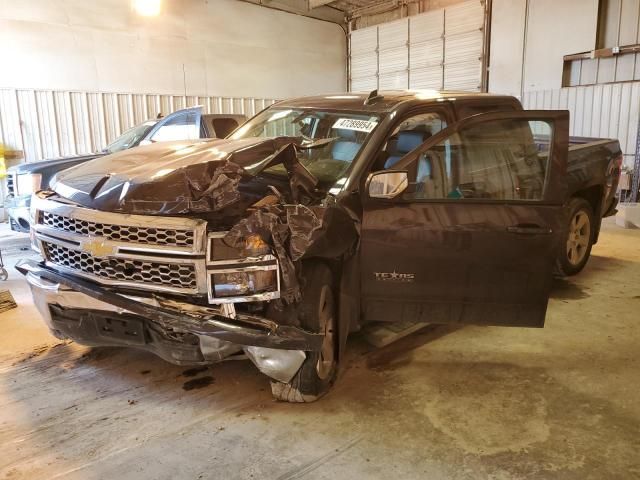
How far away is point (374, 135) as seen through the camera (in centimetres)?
339

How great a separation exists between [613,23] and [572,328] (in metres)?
8.66

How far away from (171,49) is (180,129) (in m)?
4.82

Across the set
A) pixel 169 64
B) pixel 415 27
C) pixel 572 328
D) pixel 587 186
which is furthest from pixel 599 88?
pixel 169 64

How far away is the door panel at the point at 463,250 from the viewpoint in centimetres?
318

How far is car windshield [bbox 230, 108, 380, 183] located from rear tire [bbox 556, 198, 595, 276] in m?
2.83

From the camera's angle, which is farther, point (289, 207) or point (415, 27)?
point (415, 27)

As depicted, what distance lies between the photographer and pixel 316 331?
114 inches

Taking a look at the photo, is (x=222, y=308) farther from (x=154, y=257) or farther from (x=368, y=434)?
(x=368, y=434)

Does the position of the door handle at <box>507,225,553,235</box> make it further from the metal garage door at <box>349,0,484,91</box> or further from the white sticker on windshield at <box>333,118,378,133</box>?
the metal garage door at <box>349,0,484,91</box>

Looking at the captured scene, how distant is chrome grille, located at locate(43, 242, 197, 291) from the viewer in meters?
2.61

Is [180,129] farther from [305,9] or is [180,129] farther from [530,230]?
[305,9]

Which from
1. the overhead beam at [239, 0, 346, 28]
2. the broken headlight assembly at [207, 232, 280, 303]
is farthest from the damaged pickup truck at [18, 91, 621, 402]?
the overhead beam at [239, 0, 346, 28]

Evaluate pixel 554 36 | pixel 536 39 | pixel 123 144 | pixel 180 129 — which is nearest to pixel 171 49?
pixel 123 144

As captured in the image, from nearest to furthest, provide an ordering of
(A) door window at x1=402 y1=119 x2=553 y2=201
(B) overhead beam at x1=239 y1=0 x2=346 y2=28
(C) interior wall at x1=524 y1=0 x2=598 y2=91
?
1. (A) door window at x1=402 y1=119 x2=553 y2=201
2. (C) interior wall at x1=524 y1=0 x2=598 y2=91
3. (B) overhead beam at x1=239 y1=0 x2=346 y2=28
